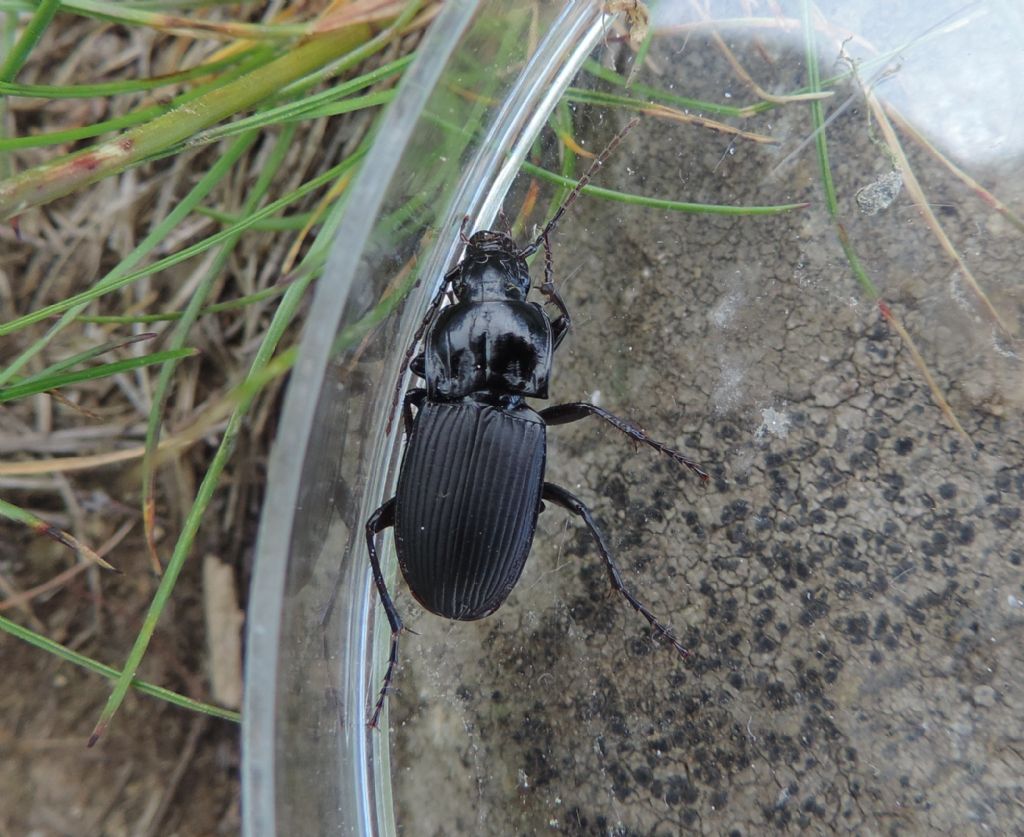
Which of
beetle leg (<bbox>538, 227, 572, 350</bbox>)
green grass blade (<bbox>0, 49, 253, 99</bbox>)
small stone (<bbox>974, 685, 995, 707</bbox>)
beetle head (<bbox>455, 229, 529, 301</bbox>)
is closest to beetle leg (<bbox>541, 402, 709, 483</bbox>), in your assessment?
beetle leg (<bbox>538, 227, 572, 350</bbox>)

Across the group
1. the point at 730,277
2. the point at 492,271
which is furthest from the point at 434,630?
the point at 730,277

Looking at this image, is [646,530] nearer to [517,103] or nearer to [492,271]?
[492,271]

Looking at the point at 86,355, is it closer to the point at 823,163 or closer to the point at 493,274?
the point at 493,274

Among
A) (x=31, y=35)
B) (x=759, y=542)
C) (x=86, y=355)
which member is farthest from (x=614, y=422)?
(x=31, y=35)

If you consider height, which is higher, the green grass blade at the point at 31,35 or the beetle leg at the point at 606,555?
the green grass blade at the point at 31,35

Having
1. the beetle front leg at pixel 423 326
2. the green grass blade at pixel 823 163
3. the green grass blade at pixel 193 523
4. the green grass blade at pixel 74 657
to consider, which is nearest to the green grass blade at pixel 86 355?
the green grass blade at pixel 193 523

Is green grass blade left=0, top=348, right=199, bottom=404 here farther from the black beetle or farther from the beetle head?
the beetle head

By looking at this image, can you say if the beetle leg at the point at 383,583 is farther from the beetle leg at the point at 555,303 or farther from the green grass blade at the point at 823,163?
the green grass blade at the point at 823,163

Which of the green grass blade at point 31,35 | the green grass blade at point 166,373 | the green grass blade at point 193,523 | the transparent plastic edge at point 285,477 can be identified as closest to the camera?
the transparent plastic edge at point 285,477
